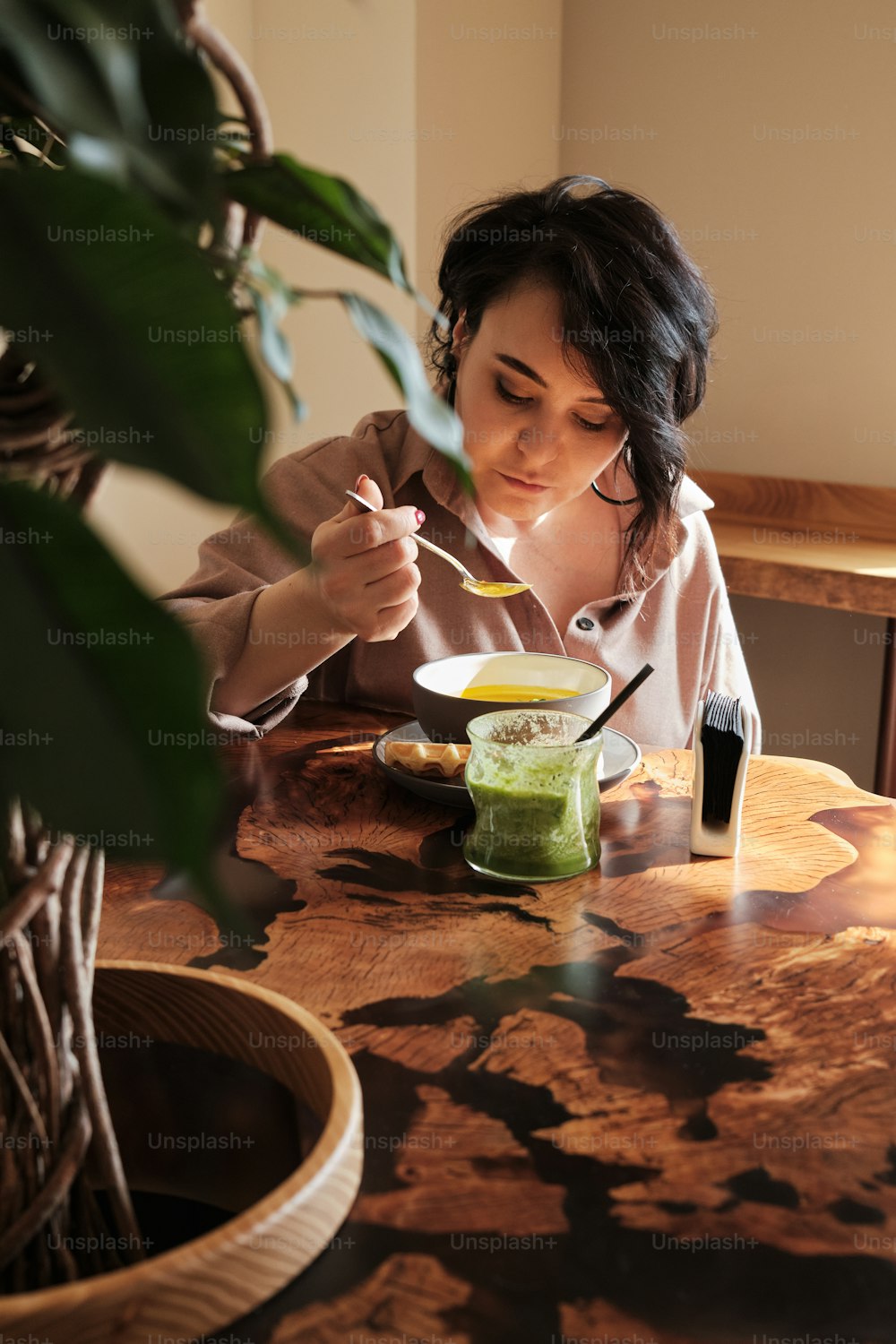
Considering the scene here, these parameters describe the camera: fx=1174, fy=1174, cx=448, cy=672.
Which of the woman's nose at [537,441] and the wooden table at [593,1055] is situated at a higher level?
the woman's nose at [537,441]

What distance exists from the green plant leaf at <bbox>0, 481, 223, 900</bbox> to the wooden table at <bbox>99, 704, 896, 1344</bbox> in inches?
12.8

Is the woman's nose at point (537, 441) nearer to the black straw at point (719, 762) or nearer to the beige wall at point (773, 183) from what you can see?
the black straw at point (719, 762)

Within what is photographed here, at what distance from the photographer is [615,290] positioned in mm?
1547

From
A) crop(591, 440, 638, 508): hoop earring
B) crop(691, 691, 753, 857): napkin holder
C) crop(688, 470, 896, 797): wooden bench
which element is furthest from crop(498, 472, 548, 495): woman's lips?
crop(688, 470, 896, 797): wooden bench

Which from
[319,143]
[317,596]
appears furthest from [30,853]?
[319,143]

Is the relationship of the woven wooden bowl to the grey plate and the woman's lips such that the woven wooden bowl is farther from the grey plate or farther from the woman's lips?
the woman's lips

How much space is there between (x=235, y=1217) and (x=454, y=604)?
123cm

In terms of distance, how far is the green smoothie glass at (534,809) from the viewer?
3.17ft

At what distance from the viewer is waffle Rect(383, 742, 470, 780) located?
45.3 inches

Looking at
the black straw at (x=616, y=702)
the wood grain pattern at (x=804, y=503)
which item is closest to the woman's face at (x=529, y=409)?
the black straw at (x=616, y=702)

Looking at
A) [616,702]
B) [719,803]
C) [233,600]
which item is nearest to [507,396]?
[233,600]

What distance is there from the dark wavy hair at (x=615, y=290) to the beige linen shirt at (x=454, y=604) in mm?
194

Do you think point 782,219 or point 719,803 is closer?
point 719,803

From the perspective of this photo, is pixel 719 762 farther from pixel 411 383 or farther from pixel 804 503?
pixel 804 503
